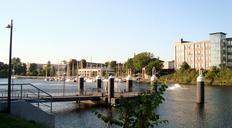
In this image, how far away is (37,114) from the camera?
31.1 metres

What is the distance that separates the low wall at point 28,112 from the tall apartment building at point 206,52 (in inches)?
5641

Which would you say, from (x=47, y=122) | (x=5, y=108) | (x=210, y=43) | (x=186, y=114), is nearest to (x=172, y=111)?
(x=186, y=114)

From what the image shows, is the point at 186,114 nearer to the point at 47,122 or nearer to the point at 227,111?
the point at 227,111

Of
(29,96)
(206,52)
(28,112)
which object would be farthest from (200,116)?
(206,52)

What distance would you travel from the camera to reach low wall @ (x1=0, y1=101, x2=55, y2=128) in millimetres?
29922

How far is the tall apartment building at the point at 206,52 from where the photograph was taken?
166 meters

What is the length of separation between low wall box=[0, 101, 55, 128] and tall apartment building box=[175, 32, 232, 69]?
14327 centimetres

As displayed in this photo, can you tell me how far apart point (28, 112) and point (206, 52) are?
15928cm

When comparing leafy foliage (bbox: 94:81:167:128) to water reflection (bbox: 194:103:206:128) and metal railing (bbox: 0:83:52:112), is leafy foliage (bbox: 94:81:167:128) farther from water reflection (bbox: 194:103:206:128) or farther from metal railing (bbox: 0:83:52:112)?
water reflection (bbox: 194:103:206:128)

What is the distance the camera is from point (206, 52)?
595 feet

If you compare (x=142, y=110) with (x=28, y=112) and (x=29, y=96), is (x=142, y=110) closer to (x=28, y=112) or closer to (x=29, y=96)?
(x=28, y=112)

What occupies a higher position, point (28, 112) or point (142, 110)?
point (142, 110)

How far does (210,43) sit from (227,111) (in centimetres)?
11820

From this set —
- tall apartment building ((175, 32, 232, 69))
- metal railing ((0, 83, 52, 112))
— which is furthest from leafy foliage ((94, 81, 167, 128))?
tall apartment building ((175, 32, 232, 69))
